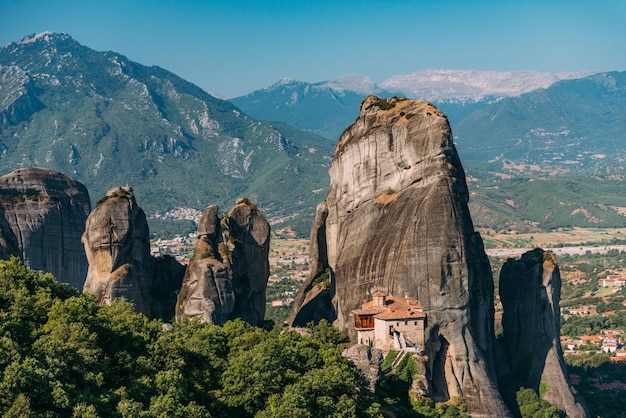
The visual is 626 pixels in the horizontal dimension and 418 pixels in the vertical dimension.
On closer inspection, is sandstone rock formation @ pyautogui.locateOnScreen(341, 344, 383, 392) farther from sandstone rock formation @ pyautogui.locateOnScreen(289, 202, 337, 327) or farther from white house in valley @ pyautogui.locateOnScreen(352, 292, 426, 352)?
sandstone rock formation @ pyautogui.locateOnScreen(289, 202, 337, 327)

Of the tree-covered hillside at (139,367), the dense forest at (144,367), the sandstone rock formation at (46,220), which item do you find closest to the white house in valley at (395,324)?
the dense forest at (144,367)

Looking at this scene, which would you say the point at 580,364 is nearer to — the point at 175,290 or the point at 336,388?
the point at 175,290

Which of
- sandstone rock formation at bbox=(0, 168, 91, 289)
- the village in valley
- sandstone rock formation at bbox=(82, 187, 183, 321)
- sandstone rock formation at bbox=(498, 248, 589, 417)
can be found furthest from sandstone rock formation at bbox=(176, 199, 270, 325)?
sandstone rock formation at bbox=(498, 248, 589, 417)

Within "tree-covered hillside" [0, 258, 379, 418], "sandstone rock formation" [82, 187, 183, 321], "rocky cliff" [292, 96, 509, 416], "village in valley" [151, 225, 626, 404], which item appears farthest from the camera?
"sandstone rock formation" [82, 187, 183, 321]

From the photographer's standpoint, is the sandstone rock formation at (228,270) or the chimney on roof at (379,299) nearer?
the chimney on roof at (379,299)

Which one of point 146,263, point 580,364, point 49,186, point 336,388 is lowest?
point 580,364

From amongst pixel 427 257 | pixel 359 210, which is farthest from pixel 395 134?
pixel 427 257

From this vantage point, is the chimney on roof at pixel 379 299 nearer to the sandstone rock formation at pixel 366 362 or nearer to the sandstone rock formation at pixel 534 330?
the sandstone rock formation at pixel 366 362
